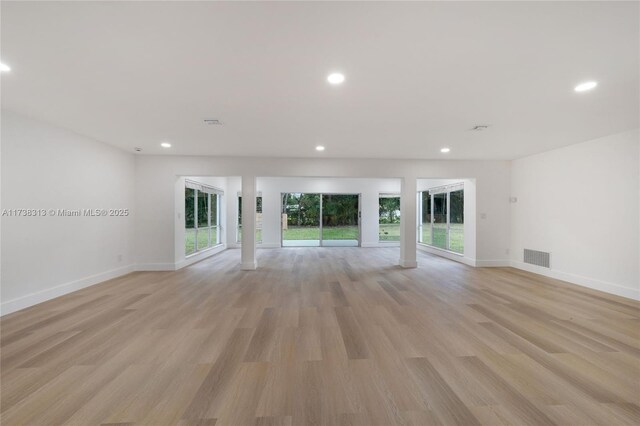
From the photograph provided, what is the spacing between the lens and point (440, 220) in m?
8.69

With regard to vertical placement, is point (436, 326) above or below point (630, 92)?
below

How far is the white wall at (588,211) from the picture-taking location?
13.6ft

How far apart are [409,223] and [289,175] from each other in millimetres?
3211

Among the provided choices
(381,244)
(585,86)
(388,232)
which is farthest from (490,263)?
(585,86)

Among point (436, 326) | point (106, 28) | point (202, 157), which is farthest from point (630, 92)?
point (202, 157)

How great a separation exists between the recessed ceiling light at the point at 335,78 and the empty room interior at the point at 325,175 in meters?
0.02

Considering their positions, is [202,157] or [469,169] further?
[469,169]

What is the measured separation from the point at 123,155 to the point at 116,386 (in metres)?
5.20

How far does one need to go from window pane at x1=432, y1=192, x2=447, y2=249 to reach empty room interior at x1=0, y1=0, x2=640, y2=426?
1.62 m

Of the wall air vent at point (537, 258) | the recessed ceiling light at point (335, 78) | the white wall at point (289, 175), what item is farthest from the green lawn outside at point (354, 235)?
the recessed ceiling light at point (335, 78)

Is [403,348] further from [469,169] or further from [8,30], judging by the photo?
[469,169]

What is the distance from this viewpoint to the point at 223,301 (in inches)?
156

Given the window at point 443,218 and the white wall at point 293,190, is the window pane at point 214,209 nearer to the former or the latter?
the white wall at point 293,190

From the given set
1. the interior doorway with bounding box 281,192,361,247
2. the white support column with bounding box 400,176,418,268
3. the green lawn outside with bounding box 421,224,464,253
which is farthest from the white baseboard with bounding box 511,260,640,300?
the interior doorway with bounding box 281,192,361,247
